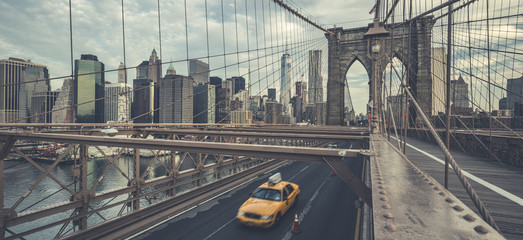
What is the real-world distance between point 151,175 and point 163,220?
4867cm

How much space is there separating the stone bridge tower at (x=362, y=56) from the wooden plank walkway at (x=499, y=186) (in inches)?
1024

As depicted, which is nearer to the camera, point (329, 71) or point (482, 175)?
point (482, 175)

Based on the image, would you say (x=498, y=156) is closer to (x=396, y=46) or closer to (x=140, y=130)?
(x=140, y=130)

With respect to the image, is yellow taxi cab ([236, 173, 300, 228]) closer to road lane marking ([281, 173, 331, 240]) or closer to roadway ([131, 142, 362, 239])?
roadway ([131, 142, 362, 239])

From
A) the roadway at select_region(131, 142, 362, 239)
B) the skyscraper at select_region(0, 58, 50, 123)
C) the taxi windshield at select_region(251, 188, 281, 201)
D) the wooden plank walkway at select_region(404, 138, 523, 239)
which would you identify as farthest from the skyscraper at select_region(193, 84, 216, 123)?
the wooden plank walkway at select_region(404, 138, 523, 239)

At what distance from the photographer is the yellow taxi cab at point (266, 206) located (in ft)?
42.2

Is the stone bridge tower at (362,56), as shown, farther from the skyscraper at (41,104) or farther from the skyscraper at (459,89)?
the skyscraper at (41,104)

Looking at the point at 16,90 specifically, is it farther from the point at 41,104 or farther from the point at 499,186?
the point at 499,186

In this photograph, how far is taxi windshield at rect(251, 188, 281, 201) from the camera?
1408cm

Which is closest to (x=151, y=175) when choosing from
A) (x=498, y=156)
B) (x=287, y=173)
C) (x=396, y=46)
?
(x=287, y=173)

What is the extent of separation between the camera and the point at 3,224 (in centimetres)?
888

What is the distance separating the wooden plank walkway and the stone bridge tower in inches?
1024

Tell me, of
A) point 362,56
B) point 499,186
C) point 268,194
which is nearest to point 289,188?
point 268,194

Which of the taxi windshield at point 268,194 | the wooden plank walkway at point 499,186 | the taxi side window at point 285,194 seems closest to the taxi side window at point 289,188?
the taxi side window at point 285,194
